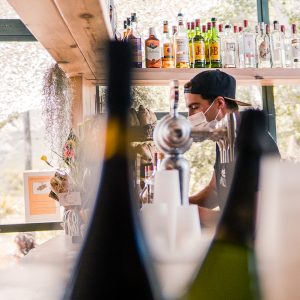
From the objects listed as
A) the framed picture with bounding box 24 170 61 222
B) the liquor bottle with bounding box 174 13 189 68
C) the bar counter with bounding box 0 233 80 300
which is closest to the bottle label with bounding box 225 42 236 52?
the liquor bottle with bounding box 174 13 189 68

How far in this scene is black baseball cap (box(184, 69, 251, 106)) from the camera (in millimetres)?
2422

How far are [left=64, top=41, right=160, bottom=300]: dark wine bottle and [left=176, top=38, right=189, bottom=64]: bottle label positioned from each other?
2180mm

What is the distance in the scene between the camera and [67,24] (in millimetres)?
1678

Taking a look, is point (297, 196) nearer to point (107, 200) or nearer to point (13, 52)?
point (107, 200)

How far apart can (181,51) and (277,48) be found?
0.60 meters

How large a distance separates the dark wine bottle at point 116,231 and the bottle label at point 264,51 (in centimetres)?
240

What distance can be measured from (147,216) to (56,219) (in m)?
2.49

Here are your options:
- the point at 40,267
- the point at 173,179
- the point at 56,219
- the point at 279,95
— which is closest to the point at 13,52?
the point at 56,219

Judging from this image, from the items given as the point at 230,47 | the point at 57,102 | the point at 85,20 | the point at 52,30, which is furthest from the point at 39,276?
the point at 230,47

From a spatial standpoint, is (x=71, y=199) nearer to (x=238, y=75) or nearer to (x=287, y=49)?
(x=238, y=75)

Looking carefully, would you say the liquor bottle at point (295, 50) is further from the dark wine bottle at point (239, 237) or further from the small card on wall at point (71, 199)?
the dark wine bottle at point (239, 237)

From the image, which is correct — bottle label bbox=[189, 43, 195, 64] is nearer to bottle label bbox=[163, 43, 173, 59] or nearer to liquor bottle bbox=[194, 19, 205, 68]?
liquor bottle bbox=[194, 19, 205, 68]

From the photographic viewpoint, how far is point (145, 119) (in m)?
2.31

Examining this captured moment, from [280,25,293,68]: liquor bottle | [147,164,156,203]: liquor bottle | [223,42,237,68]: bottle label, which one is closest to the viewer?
[147,164,156,203]: liquor bottle
